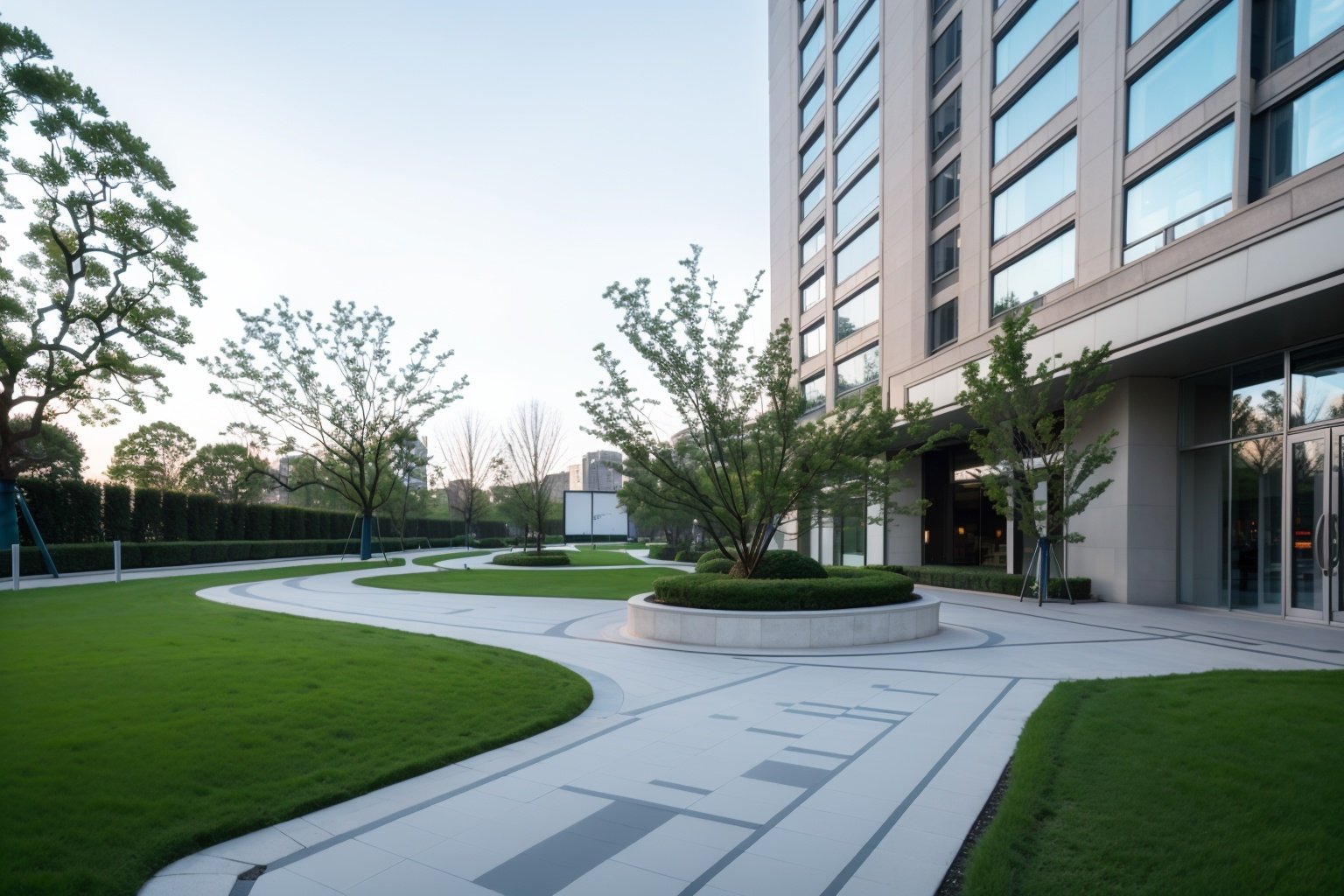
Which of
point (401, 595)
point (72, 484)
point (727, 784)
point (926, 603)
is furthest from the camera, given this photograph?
point (72, 484)

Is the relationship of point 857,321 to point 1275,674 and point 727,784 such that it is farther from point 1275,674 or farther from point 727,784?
point 727,784

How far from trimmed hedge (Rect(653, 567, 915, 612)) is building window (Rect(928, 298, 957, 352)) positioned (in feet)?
46.4

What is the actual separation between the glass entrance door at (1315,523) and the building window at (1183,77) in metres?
7.22

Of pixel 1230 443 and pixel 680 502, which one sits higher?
pixel 1230 443

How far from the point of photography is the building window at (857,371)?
28666 mm

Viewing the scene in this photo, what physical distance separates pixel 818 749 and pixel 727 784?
1145 millimetres

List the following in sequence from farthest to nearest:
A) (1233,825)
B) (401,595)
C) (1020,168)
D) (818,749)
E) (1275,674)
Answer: (1020,168), (401,595), (1275,674), (818,749), (1233,825)

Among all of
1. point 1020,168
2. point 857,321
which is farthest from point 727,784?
point 857,321

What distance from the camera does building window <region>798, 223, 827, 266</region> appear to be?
34125mm

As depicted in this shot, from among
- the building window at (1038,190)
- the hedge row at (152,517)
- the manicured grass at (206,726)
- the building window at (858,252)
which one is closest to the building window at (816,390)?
the building window at (858,252)

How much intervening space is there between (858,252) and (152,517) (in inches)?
1231

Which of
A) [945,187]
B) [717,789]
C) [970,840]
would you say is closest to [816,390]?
[945,187]

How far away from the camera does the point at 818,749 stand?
584 centimetres

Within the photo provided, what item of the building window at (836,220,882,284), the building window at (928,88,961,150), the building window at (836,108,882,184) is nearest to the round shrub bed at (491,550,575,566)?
the building window at (836,220,882,284)
